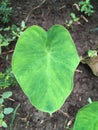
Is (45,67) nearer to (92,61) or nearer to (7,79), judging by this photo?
(7,79)

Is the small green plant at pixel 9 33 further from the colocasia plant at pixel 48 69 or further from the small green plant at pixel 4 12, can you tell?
the colocasia plant at pixel 48 69

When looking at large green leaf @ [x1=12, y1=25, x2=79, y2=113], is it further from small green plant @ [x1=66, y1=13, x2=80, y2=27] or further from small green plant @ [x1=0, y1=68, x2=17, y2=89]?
small green plant @ [x1=66, y1=13, x2=80, y2=27]

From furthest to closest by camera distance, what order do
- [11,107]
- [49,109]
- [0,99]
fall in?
[11,107]
[0,99]
[49,109]

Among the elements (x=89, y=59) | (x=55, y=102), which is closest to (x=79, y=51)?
(x=89, y=59)

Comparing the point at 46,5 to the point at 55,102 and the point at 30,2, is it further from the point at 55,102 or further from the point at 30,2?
the point at 55,102

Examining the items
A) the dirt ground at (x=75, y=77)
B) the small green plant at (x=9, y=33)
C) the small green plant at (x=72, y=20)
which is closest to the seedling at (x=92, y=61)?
the dirt ground at (x=75, y=77)

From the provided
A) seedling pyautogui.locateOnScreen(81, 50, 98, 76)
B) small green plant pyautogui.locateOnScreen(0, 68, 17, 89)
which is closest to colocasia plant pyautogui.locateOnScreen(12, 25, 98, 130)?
small green plant pyautogui.locateOnScreen(0, 68, 17, 89)

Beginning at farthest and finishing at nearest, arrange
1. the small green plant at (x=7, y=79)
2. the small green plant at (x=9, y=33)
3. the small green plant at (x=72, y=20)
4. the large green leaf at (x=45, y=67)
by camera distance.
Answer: the small green plant at (x=72, y=20) → the small green plant at (x=9, y=33) → the small green plant at (x=7, y=79) → the large green leaf at (x=45, y=67)
